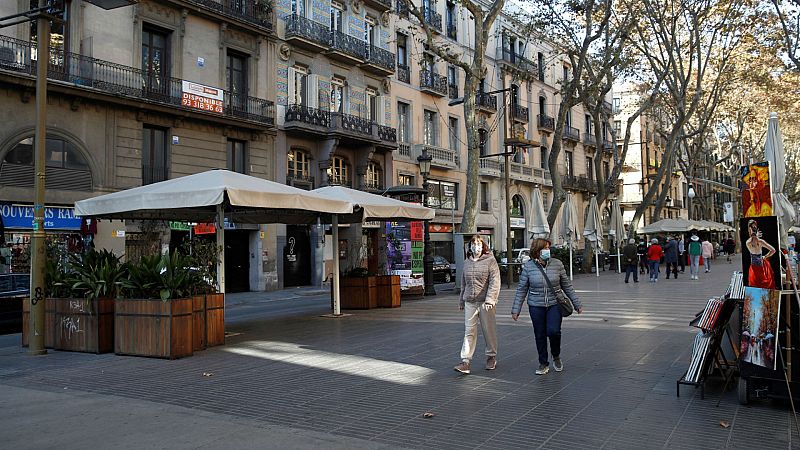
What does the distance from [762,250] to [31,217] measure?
1957 cm

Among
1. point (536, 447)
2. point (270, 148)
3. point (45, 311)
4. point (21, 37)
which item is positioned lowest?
point (536, 447)

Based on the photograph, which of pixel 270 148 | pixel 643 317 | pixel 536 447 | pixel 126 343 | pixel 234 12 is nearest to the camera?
pixel 536 447

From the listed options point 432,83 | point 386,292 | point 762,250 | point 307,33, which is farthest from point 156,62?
point 762,250

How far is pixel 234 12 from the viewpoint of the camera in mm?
25188

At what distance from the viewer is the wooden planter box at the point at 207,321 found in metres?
9.72

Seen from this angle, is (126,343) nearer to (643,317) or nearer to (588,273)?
(643,317)

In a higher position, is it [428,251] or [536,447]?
[428,251]

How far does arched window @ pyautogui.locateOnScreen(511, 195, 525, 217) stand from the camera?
43.2 m

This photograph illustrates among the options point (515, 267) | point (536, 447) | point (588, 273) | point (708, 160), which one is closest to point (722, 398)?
point (536, 447)

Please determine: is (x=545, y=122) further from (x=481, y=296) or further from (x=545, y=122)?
(x=481, y=296)

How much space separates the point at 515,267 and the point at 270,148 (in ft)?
39.5

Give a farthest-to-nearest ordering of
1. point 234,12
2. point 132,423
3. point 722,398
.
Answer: point 234,12, point 722,398, point 132,423

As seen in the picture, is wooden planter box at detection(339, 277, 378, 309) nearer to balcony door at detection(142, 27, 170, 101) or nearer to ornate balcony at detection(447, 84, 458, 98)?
balcony door at detection(142, 27, 170, 101)

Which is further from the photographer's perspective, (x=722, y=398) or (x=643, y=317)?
(x=643, y=317)
